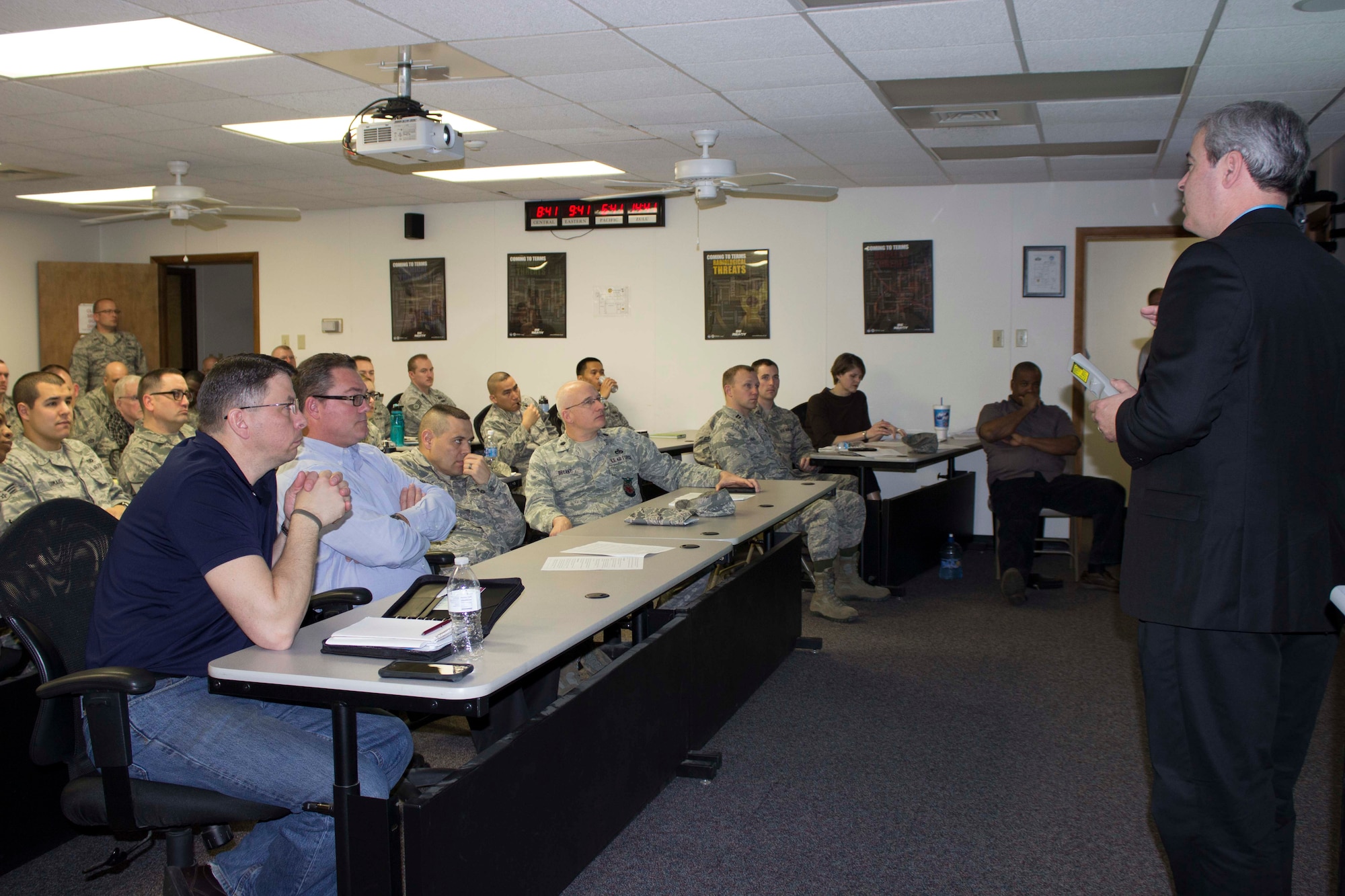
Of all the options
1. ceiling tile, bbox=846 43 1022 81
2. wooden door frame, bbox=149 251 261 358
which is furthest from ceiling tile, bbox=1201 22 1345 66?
wooden door frame, bbox=149 251 261 358

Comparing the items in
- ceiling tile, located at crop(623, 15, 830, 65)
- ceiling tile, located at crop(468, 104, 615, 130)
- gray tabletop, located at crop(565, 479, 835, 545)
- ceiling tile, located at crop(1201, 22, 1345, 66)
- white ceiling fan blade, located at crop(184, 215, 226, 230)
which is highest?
ceiling tile, located at crop(468, 104, 615, 130)

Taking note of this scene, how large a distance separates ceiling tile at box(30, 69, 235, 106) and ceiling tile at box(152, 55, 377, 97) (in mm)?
91

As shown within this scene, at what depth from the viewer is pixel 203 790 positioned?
2.06 m

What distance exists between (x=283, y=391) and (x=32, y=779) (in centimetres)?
143

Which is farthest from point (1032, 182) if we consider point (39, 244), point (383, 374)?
point (39, 244)

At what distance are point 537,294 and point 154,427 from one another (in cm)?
434

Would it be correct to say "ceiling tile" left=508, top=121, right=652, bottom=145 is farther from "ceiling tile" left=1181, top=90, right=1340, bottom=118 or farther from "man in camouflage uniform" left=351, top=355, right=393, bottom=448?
"ceiling tile" left=1181, top=90, right=1340, bottom=118

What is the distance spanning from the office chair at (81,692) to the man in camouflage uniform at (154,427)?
8.17 ft

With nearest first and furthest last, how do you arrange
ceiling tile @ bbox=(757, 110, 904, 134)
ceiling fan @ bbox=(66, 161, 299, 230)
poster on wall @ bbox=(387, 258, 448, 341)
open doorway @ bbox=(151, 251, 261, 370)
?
1. ceiling tile @ bbox=(757, 110, 904, 134)
2. ceiling fan @ bbox=(66, 161, 299, 230)
3. poster on wall @ bbox=(387, 258, 448, 341)
4. open doorway @ bbox=(151, 251, 261, 370)

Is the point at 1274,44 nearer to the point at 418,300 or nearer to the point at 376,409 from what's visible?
the point at 376,409

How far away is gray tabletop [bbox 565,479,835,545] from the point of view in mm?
3523

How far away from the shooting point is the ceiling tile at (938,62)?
420 cm

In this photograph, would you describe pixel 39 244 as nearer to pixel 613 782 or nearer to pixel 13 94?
pixel 13 94

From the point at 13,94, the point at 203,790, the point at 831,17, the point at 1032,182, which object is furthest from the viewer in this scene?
the point at 1032,182
